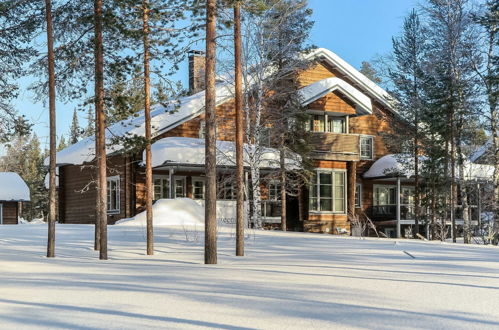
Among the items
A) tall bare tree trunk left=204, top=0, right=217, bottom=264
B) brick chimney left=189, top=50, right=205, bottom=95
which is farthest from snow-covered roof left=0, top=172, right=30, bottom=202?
tall bare tree trunk left=204, top=0, right=217, bottom=264

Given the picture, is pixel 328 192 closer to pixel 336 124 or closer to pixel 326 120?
pixel 326 120

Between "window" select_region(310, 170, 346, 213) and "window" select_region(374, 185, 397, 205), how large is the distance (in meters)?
4.73

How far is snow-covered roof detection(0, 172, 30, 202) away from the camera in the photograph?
43.4 meters

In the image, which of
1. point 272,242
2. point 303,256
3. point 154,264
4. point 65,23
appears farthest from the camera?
point 272,242

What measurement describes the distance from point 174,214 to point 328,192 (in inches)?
387

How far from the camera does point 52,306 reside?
29.3 feet

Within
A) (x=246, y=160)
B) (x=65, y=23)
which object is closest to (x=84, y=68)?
(x=65, y=23)

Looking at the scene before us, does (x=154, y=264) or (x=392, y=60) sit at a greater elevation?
(x=392, y=60)

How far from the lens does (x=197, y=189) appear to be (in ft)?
102

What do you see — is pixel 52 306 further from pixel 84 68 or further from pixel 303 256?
pixel 84 68

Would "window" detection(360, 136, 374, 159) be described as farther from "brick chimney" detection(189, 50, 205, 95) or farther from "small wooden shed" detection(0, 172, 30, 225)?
"small wooden shed" detection(0, 172, 30, 225)

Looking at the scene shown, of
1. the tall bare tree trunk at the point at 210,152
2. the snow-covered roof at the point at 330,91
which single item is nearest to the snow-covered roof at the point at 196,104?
A: the snow-covered roof at the point at 330,91

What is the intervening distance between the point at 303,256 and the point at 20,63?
10325 millimetres

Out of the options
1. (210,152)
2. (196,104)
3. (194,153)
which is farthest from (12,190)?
(210,152)
